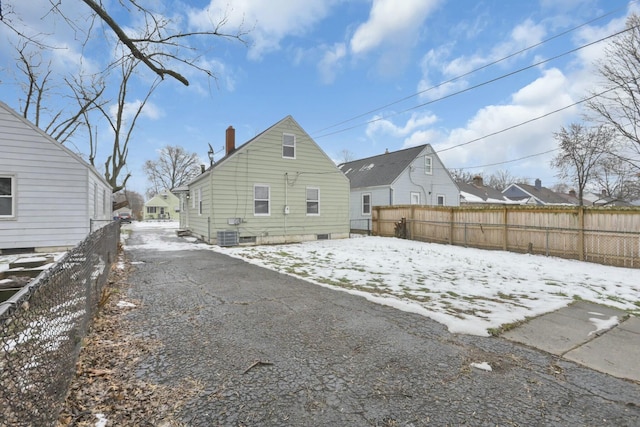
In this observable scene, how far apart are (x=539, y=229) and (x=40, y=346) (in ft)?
42.9

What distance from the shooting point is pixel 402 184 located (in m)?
20.1

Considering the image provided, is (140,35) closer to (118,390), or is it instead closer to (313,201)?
(118,390)

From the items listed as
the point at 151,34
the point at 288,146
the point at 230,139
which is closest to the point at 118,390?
the point at 151,34

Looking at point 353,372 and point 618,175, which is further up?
point 618,175

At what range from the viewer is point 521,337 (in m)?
3.77

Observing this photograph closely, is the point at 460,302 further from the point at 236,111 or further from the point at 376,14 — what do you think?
the point at 236,111

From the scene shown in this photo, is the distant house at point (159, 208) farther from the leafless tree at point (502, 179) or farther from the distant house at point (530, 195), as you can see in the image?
the leafless tree at point (502, 179)

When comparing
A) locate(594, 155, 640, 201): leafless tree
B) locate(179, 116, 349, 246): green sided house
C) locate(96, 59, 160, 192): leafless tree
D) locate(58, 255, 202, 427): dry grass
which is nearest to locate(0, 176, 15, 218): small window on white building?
locate(179, 116, 349, 246): green sided house

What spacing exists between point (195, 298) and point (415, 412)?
4056 millimetres

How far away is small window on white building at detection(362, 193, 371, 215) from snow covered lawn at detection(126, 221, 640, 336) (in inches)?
395

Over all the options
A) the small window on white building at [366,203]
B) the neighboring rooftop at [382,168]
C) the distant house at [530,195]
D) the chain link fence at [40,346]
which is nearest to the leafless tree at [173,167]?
the neighboring rooftop at [382,168]

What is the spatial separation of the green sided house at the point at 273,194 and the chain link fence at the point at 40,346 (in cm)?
985

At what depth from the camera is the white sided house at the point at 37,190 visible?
9.27 metres

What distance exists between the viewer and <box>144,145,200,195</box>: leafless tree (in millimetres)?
52312
